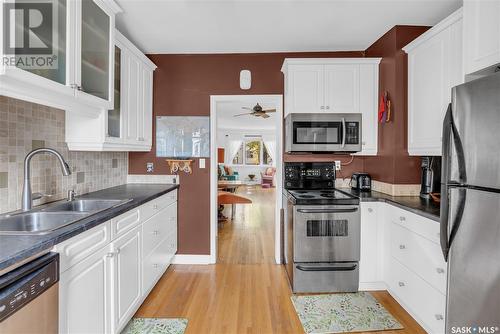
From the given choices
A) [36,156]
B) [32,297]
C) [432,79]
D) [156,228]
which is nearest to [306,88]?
[432,79]

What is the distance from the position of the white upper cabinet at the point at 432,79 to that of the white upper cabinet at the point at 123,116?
2.54 meters

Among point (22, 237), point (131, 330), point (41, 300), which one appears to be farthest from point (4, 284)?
point (131, 330)

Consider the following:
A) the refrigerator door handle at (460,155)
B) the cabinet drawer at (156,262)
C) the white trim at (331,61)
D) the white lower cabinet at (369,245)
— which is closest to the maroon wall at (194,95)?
the cabinet drawer at (156,262)

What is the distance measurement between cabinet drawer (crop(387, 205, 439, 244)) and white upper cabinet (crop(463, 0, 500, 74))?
989 millimetres

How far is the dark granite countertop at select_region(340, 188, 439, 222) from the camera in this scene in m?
1.82

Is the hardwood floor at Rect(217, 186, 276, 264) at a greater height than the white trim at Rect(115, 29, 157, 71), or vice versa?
the white trim at Rect(115, 29, 157, 71)

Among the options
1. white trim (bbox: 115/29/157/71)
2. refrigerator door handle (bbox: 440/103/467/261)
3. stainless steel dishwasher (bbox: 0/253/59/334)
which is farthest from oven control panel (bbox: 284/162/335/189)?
stainless steel dishwasher (bbox: 0/253/59/334)

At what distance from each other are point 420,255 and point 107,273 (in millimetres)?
2109

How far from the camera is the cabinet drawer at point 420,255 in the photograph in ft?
5.56

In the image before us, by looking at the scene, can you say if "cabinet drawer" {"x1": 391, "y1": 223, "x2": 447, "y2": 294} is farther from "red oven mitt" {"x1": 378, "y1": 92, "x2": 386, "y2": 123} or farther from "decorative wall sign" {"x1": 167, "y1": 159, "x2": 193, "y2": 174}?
"decorative wall sign" {"x1": 167, "y1": 159, "x2": 193, "y2": 174}

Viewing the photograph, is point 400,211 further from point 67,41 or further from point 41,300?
point 67,41

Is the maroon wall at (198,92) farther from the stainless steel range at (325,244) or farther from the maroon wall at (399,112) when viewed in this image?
the stainless steel range at (325,244)

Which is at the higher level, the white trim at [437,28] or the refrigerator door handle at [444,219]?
the white trim at [437,28]

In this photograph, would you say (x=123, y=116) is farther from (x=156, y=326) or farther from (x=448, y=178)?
(x=448, y=178)
